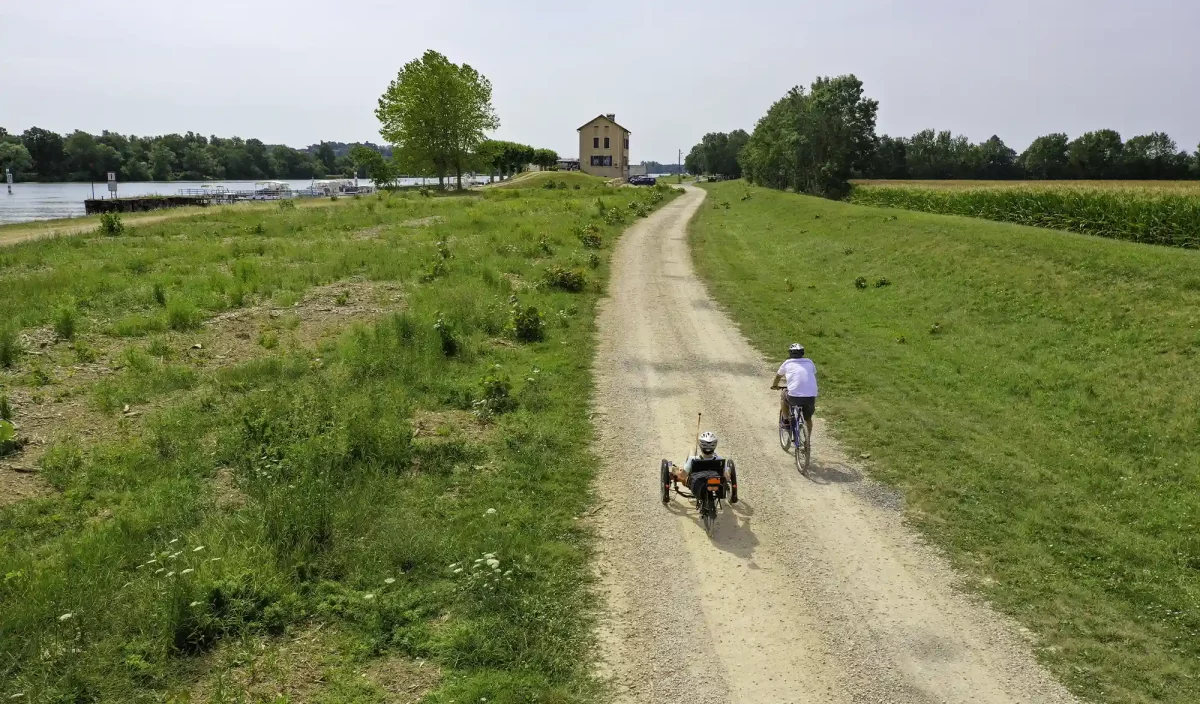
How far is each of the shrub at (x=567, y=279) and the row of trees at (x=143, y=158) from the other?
101m

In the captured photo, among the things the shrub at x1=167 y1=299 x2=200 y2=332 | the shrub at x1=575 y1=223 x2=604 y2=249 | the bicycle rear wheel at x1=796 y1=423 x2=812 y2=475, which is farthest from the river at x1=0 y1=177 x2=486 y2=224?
the bicycle rear wheel at x1=796 y1=423 x2=812 y2=475

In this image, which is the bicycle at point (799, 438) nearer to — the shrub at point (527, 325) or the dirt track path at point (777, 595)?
the dirt track path at point (777, 595)

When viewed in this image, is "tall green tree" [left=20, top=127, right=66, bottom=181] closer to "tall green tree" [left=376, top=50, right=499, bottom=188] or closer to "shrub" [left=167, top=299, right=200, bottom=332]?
"tall green tree" [left=376, top=50, right=499, bottom=188]

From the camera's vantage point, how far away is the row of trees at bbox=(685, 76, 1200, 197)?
243 ft

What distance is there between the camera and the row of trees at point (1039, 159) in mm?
96000

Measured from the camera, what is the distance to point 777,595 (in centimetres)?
818

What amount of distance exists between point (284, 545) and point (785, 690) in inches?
236

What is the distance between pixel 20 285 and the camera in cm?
2239

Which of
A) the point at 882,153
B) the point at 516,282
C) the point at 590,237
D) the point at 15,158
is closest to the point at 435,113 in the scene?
the point at 590,237

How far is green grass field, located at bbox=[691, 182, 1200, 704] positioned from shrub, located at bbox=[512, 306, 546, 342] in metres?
6.01

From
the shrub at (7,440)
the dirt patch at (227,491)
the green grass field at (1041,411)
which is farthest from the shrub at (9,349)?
the green grass field at (1041,411)

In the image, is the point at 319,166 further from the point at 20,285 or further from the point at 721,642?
the point at 721,642

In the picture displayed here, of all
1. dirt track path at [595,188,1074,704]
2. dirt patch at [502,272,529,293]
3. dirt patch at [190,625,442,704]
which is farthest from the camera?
dirt patch at [502,272,529,293]

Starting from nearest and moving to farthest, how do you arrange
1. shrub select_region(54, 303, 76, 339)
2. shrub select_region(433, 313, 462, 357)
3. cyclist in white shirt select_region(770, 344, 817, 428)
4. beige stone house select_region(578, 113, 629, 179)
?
cyclist in white shirt select_region(770, 344, 817, 428) < shrub select_region(433, 313, 462, 357) < shrub select_region(54, 303, 76, 339) < beige stone house select_region(578, 113, 629, 179)
